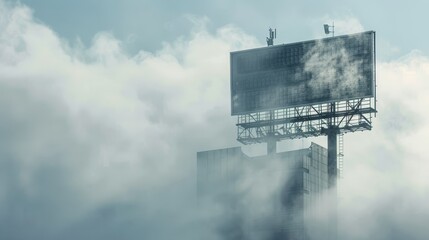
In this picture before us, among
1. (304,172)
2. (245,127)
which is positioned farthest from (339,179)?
(245,127)

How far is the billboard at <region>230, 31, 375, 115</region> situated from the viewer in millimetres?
164625

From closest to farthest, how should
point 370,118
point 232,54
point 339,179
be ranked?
point 370,118, point 232,54, point 339,179

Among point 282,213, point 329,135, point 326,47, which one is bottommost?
point 282,213

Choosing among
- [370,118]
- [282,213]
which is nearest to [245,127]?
[370,118]

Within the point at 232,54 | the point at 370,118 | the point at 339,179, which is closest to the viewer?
the point at 370,118

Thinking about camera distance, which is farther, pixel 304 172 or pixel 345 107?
pixel 304 172

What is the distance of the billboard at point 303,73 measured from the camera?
6481 inches

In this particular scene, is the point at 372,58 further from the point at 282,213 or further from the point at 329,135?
the point at 282,213

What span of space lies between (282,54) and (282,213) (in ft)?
112

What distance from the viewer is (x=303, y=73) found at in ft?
556

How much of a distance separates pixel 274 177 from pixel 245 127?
27288 millimetres

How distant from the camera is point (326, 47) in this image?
168 m

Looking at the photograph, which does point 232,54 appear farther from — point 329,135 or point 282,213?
point 282,213

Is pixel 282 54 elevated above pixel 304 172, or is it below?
above
